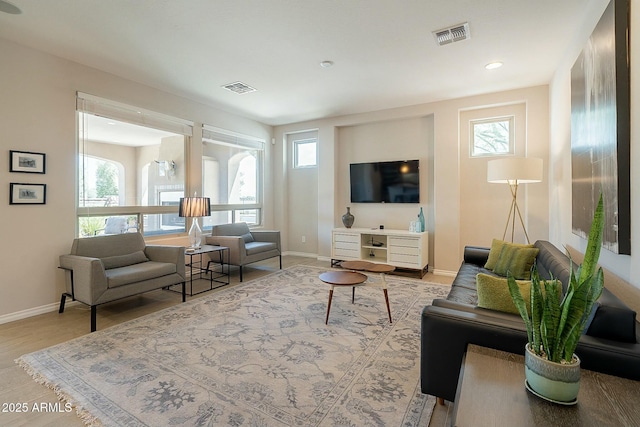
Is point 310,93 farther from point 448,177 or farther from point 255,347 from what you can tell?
point 255,347

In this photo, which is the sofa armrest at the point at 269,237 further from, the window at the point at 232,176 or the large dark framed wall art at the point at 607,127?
the large dark framed wall art at the point at 607,127

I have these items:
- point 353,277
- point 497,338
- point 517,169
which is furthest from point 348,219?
point 497,338

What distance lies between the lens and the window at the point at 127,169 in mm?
3574

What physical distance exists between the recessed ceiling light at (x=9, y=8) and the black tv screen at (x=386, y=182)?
14.9 feet

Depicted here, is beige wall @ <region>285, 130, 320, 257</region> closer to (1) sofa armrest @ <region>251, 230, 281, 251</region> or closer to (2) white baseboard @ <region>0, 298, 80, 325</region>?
(1) sofa armrest @ <region>251, 230, 281, 251</region>

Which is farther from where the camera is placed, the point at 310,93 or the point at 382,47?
the point at 310,93

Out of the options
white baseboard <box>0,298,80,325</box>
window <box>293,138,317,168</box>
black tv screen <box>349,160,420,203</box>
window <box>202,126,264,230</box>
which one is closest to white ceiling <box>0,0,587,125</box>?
window <box>202,126,264,230</box>

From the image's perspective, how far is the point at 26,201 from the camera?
10.1 feet

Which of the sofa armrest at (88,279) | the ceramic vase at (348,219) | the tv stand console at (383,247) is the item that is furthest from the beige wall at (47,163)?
the ceramic vase at (348,219)

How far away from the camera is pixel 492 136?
4.60 m

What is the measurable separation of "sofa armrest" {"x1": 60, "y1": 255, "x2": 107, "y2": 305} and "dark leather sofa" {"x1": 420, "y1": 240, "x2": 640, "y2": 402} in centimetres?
288

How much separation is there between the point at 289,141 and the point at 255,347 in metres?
4.87

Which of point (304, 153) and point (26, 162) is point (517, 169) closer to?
point (304, 153)

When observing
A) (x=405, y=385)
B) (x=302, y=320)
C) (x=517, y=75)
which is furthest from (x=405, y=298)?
(x=517, y=75)
